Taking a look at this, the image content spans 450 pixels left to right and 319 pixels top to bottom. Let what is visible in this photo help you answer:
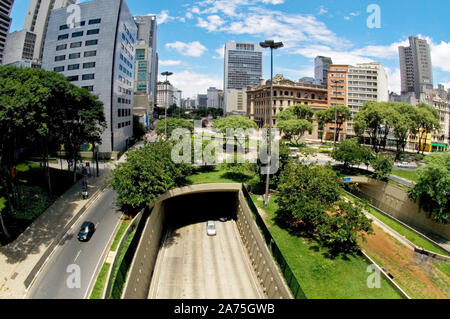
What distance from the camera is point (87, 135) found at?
4125cm

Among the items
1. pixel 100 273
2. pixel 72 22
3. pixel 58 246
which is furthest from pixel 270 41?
pixel 72 22

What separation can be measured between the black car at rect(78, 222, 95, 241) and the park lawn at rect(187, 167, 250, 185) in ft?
43.7

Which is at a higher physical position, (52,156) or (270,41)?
(270,41)

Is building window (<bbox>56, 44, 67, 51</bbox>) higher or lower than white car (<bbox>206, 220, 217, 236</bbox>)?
higher

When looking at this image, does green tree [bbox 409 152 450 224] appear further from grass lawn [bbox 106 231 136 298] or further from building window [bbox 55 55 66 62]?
building window [bbox 55 55 66 62]

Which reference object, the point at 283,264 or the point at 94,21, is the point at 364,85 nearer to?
the point at 94,21

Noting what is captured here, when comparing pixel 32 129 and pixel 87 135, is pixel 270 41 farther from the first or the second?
pixel 87 135

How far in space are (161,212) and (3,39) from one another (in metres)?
146

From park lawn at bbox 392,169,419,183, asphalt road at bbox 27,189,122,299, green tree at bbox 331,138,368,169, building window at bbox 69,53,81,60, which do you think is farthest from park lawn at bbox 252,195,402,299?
building window at bbox 69,53,81,60

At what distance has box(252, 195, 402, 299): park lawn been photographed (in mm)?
17250

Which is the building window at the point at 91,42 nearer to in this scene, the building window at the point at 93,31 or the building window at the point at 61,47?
the building window at the point at 93,31

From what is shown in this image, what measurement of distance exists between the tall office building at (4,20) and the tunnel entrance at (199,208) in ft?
436

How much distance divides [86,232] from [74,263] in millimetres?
3567
